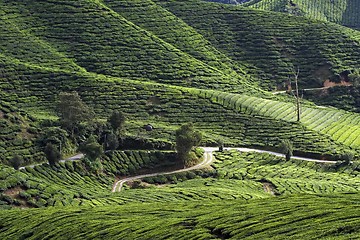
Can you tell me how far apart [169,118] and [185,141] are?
23550 millimetres

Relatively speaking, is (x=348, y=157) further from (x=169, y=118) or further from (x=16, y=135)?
(x=16, y=135)

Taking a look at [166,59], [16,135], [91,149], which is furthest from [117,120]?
[166,59]

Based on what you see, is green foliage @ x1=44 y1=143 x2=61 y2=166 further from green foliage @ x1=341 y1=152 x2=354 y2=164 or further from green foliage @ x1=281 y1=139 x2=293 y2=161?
green foliage @ x1=341 y1=152 x2=354 y2=164

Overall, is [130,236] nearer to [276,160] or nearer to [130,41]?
[276,160]

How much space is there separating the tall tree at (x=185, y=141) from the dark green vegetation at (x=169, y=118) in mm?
2261

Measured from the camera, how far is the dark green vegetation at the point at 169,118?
5938cm

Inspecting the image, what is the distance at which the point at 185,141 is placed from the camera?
314ft

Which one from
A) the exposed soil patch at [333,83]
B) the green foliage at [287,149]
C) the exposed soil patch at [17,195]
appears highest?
the exposed soil patch at [333,83]

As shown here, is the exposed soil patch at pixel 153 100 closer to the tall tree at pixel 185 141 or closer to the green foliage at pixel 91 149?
the tall tree at pixel 185 141

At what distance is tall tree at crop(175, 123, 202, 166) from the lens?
9575cm

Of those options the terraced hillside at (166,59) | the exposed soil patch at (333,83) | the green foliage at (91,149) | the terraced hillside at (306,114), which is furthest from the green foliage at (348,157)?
the exposed soil patch at (333,83)

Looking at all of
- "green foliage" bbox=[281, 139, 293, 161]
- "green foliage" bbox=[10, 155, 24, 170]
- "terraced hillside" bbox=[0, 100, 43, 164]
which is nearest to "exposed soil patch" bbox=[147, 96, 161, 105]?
"terraced hillside" bbox=[0, 100, 43, 164]

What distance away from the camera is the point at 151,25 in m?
165

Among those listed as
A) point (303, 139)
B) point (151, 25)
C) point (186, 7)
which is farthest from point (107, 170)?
point (186, 7)
